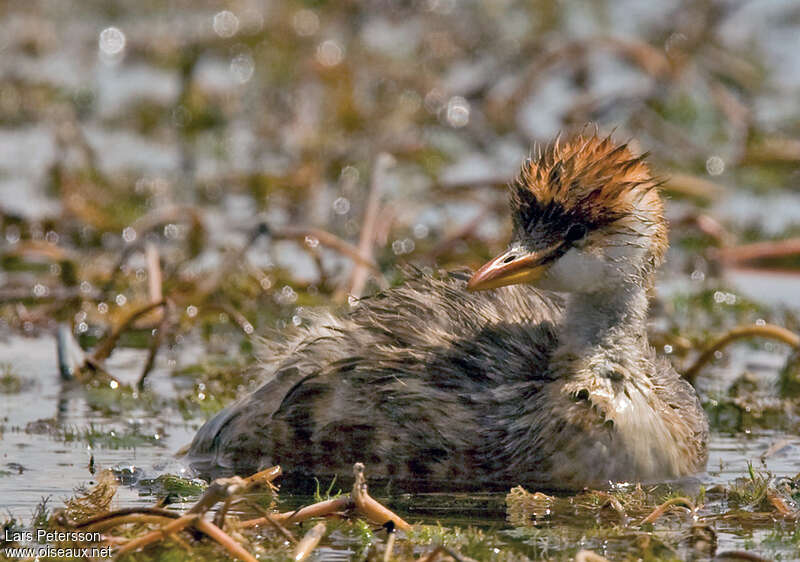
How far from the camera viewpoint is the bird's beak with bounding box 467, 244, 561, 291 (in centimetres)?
647

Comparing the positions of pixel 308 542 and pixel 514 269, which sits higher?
pixel 514 269

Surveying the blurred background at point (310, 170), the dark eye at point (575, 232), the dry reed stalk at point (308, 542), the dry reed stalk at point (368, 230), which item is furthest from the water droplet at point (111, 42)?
the dry reed stalk at point (308, 542)

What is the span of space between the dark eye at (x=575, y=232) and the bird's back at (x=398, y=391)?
0.47m

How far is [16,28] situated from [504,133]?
18.5 ft

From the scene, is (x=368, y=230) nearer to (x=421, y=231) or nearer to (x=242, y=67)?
(x=421, y=231)

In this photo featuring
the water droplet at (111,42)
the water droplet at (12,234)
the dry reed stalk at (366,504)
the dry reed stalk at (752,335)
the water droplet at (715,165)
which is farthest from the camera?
the water droplet at (111,42)

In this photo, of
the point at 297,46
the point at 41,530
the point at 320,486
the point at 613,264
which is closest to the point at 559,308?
the point at 613,264

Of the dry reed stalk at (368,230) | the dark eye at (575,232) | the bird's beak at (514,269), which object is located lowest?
the bird's beak at (514,269)

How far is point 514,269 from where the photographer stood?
6.51m

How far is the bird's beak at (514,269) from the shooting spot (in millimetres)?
6469

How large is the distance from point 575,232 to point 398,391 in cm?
92

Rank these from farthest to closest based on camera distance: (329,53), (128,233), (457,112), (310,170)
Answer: (329,53) → (457,112) → (310,170) → (128,233)

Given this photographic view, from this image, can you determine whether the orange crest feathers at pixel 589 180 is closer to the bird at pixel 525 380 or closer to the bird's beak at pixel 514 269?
the bird at pixel 525 380

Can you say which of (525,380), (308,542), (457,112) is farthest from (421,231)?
(308,542)
